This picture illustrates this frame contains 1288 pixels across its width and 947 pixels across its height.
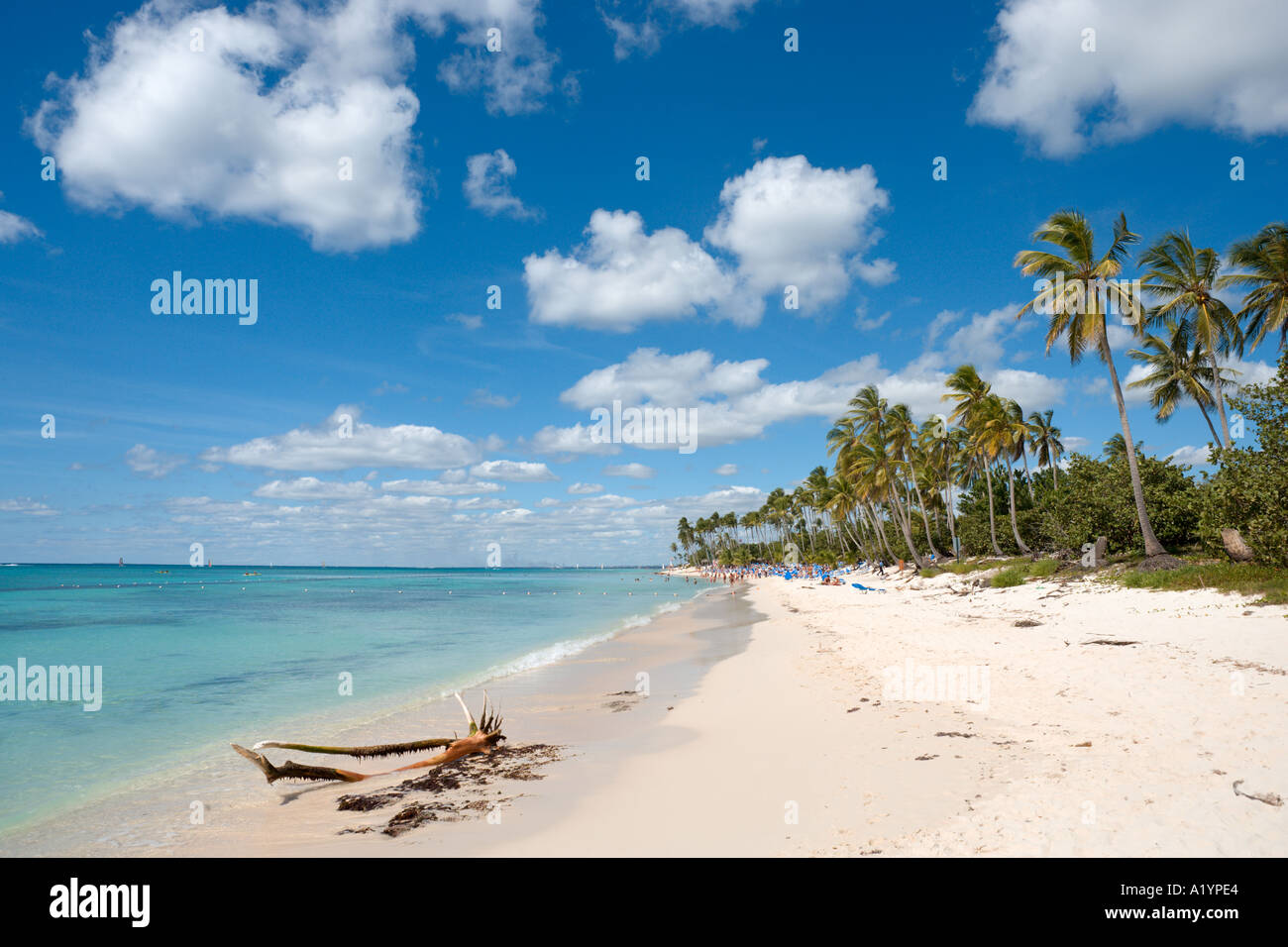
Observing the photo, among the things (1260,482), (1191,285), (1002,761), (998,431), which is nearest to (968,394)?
(998,431)

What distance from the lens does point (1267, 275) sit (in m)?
22.0

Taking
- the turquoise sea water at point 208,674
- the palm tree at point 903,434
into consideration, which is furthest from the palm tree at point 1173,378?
the turquoise sea water at point 208,674

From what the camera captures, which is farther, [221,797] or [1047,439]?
[1047,439]

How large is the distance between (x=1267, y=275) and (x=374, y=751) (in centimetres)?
3174

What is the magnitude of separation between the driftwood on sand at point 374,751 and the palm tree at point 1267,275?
29394 mm

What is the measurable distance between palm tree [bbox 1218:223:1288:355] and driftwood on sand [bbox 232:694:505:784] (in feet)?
96.4

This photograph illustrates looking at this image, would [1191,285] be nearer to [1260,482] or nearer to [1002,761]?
[1260,482]

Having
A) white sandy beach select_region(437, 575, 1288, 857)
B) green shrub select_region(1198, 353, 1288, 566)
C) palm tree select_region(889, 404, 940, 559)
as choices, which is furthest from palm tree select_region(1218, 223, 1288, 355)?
palm tree select_region(889, 404, 940, 559)

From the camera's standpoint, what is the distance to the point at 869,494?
5578cm

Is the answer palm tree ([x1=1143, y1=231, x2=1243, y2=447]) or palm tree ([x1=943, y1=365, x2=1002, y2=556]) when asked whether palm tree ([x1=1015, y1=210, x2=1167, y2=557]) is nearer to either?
palm tree ([x1=1143, y1=231, x2=1243, y2=447])

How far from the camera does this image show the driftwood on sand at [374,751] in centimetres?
812

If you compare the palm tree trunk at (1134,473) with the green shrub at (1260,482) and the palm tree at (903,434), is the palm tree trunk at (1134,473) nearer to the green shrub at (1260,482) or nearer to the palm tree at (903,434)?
the green shrub at (1260,482)
